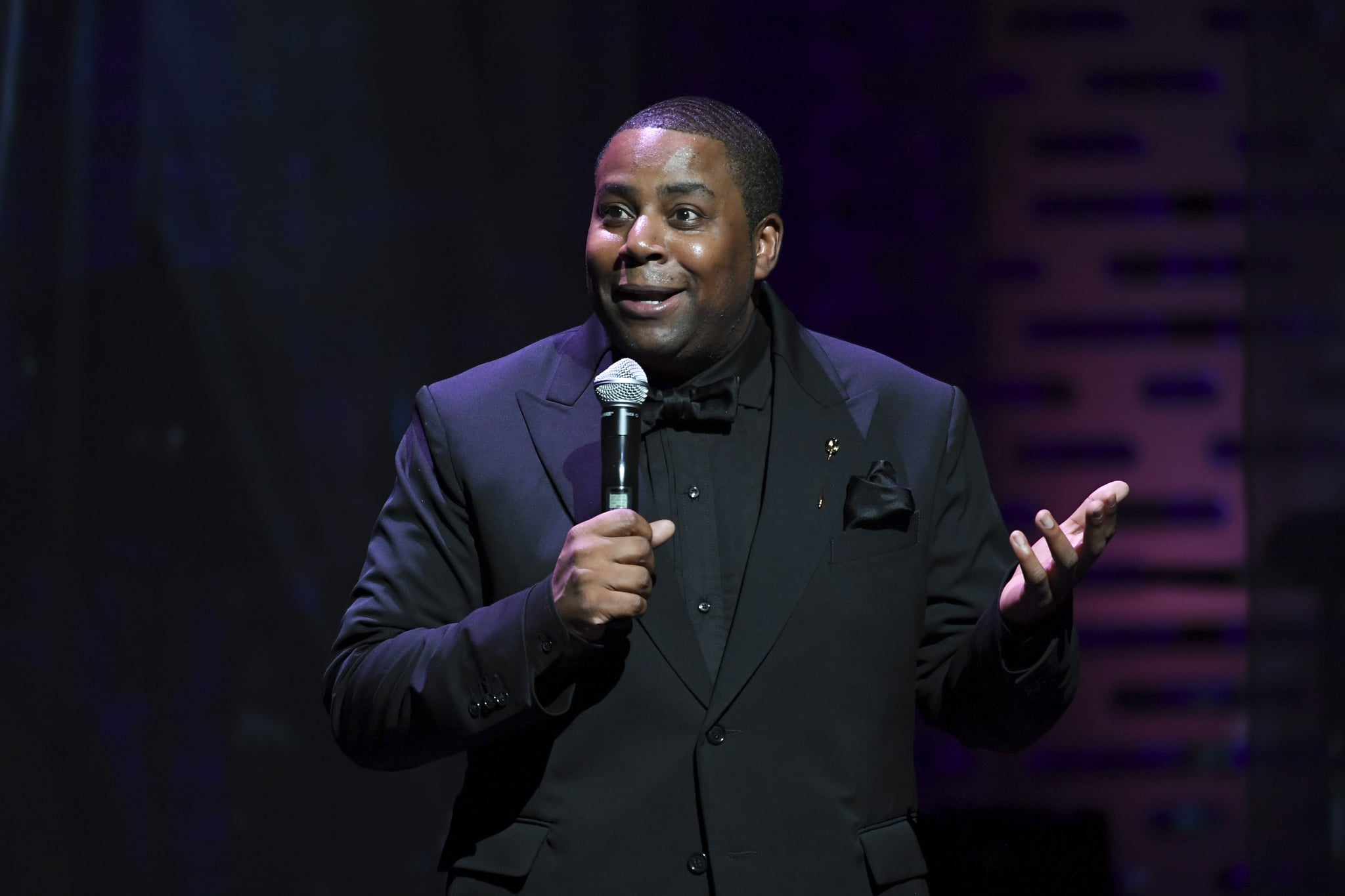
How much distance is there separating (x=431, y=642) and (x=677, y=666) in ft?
1.00

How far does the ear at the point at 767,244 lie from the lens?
2.13 meters

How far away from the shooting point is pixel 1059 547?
1729 millimetres

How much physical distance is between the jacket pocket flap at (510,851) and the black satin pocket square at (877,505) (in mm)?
558

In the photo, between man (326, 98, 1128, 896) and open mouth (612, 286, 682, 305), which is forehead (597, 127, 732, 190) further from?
open mouth (612, 286, 682, 305)

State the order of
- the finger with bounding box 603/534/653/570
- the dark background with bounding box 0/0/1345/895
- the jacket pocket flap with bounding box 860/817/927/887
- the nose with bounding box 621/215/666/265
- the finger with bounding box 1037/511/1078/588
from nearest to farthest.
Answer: the finger with bounding box 603/534/653/570
the finger with bounding box 1037/511/1078/588
the jacket pocket flap with bounding box 860/817/927/887
the nose with bounding box 621/215/666/265
the dark background with bounding box 0/0/1345/895

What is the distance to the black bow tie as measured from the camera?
2012 mm

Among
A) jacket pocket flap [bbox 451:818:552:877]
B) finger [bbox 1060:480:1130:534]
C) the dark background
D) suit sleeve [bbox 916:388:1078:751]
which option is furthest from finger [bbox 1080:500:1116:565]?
the dark background

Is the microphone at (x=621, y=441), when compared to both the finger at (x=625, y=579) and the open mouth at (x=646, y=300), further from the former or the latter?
the open mouth at (x=646, y=300)

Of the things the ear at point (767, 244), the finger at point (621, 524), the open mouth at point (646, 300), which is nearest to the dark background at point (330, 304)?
Answer: the ear at point (767, 244)

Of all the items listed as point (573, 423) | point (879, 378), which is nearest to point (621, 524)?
point (573, 423)

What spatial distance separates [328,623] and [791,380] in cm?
162

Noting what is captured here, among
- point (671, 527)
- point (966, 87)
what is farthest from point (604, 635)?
point (966, 87)

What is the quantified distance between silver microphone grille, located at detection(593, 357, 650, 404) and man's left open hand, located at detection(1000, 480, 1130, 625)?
18.5 inches

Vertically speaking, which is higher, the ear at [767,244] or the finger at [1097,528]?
the ear at [767,244]
